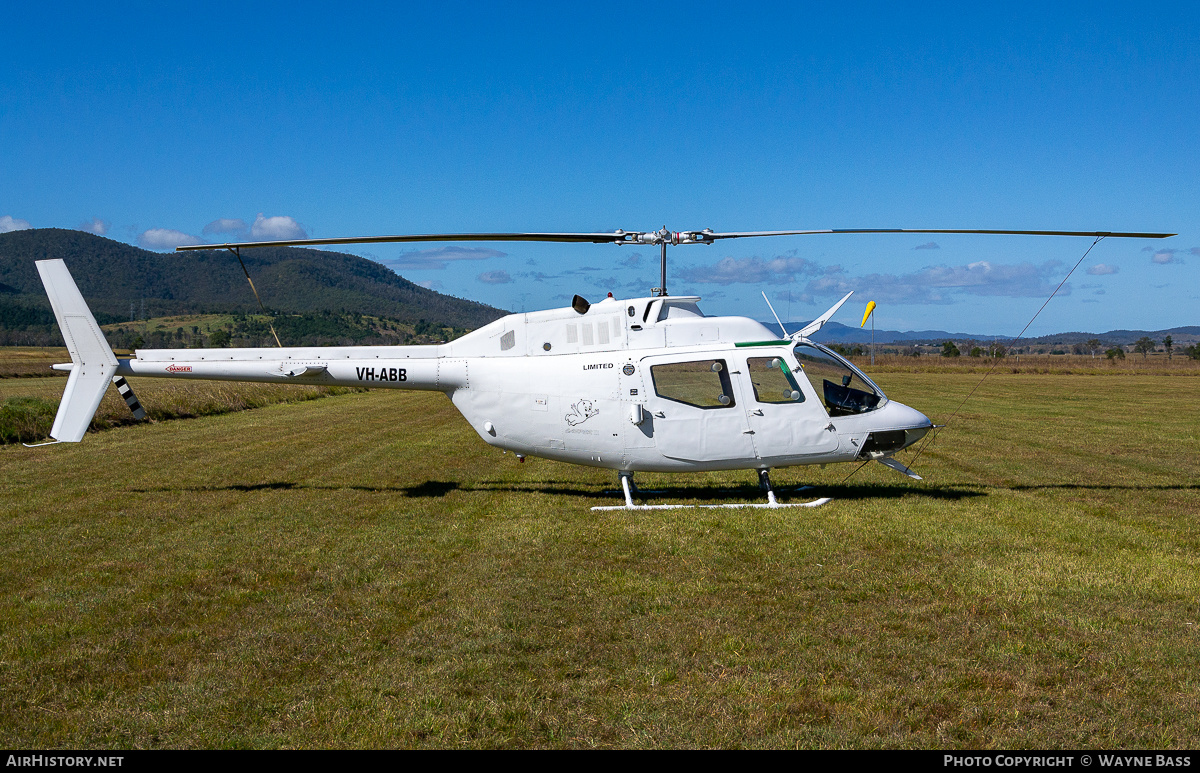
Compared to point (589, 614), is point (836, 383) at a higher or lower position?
higher

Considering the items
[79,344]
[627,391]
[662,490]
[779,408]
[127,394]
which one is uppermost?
[79,344]

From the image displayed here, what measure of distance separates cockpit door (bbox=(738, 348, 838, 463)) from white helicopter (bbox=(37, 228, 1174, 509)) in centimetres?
1

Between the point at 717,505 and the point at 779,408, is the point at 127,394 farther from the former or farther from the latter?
the point at 779,408

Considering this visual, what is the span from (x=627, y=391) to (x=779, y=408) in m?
2.06

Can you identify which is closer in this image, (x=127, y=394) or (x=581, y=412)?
(x=581, y=412)

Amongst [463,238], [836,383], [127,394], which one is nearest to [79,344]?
[127,394]

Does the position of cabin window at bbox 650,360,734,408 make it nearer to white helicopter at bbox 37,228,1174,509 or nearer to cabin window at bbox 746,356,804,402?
white helicopter at bbox 37,228,1174,509

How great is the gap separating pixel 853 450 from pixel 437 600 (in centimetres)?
635

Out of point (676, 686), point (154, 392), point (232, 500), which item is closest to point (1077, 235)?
point (676, 686)

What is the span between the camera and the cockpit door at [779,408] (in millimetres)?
10305

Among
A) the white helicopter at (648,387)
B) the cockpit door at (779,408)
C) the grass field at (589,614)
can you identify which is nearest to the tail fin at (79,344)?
the white helicopter at (648,387)

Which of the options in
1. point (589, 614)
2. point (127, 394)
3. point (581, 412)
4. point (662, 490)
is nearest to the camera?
point (589, 614)

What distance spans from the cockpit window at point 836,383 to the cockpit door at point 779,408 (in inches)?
7.1

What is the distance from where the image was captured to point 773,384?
10.3 m
